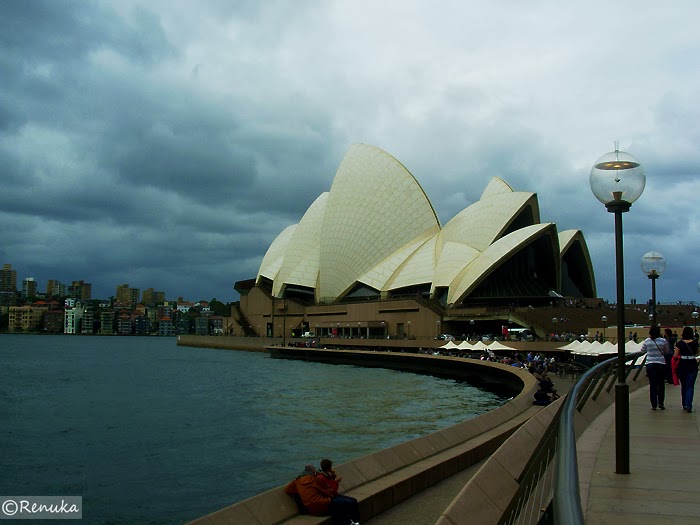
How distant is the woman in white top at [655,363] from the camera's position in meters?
8.24

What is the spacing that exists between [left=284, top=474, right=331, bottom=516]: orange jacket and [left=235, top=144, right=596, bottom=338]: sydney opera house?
37766 millimetres

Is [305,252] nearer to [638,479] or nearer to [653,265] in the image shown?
[653,265]

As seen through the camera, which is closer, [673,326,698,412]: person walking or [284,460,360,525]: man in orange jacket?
[284,460,360,525]: man in orange jacket

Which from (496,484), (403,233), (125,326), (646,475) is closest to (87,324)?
(125,326)

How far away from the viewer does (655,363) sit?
8.20 meters

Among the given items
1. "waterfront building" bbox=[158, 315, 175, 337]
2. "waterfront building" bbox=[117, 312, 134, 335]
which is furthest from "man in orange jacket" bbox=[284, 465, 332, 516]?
"waterfront building" bbox=[117, 312, 134, 335]

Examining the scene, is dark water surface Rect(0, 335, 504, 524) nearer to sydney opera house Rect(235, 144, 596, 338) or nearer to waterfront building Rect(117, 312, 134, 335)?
sydney opera house Rect(235, 144, 596, 338)

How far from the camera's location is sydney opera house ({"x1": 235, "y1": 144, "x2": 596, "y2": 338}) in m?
46.1

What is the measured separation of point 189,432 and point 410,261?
37602 mm

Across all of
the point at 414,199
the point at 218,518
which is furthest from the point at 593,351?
the point at 414,199

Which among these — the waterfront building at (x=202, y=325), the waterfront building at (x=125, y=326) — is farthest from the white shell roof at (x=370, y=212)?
the waterfront building at (x=125, y=326)

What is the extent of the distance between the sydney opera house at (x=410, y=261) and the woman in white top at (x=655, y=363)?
3422 cm

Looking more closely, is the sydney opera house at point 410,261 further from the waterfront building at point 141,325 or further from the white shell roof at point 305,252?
the waterfront building at point 141,325

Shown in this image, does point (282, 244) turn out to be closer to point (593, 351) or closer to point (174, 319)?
point (593, 351)
